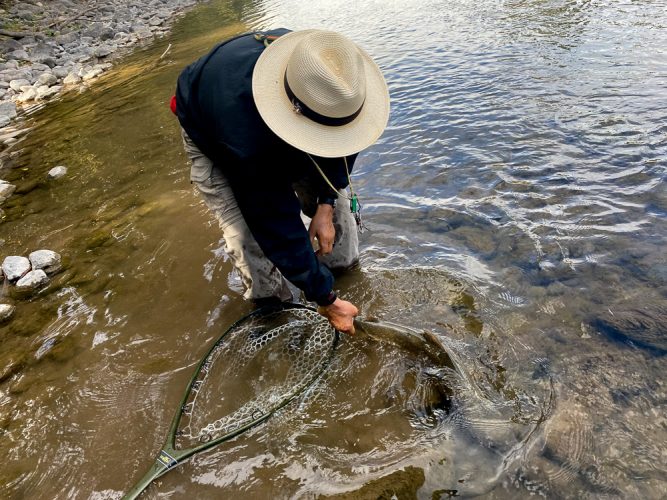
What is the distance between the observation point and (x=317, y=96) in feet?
6.39

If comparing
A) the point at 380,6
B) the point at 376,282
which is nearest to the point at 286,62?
the point at 376,282

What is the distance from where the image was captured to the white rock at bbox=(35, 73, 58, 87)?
12695 millimetres

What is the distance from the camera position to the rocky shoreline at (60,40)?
40.3 ft

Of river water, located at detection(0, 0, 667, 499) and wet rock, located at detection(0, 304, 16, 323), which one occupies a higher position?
wet rock, located at detection(0, 304, 16, 323)

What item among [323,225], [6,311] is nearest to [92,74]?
[6,311]

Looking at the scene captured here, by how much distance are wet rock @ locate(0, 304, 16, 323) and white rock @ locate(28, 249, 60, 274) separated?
1.89 feet

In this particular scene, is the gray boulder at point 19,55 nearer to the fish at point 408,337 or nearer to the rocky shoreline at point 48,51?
the rocky shoreline at point 48,51

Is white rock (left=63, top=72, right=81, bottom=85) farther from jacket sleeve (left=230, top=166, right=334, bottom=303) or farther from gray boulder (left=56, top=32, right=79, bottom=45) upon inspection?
jacket sleeve (left=230, top=166, right=334, bottom=303)

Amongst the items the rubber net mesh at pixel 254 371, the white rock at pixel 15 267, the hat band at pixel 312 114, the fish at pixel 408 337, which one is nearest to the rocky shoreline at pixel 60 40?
the white rock at pixel 15 267

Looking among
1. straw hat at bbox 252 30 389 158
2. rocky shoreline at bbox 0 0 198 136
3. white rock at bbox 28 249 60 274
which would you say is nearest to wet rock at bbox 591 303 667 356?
straw hat at bbox 252 30 389 158

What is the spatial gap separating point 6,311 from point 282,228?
3.27 metres

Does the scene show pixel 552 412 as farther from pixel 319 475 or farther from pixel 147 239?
pixel 147 239

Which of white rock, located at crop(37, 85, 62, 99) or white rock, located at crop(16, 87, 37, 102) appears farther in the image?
white rock, located at crop(37, 85, 62, 99)

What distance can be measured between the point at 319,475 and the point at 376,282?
1.70 m
